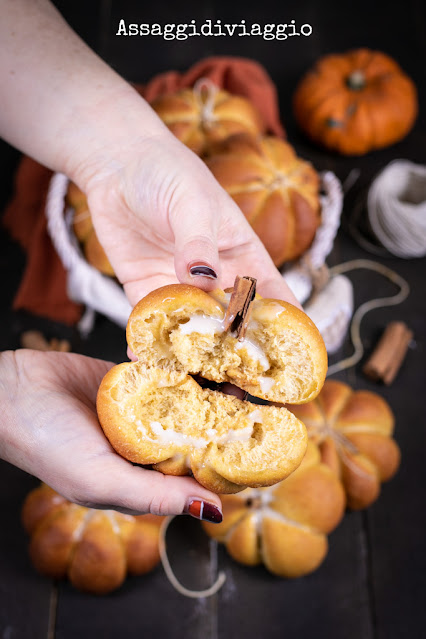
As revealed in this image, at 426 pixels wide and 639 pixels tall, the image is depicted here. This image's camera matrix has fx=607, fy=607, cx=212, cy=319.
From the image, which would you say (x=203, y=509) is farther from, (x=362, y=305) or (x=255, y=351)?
(x=362, y=305)

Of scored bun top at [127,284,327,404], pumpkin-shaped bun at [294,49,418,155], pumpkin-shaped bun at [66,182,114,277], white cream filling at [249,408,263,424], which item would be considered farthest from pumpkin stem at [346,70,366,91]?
white cream filling at [249,408,263,424]

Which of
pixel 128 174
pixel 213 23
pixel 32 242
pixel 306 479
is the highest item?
pixel 213 23

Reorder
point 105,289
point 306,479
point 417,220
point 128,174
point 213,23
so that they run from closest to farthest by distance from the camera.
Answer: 1. point 128,174
2. point 306,479
3. point 105,289
4. point 417,220
5. point 213,23

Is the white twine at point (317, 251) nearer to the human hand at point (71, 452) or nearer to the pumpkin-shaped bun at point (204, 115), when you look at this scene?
the pumpkin-shaped bun at point (204, 115)

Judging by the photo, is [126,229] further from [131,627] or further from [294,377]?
[131,627]

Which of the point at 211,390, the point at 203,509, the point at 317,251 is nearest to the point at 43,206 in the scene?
the point at 317,251

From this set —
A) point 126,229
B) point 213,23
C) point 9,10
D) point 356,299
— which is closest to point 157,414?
point 126,229
